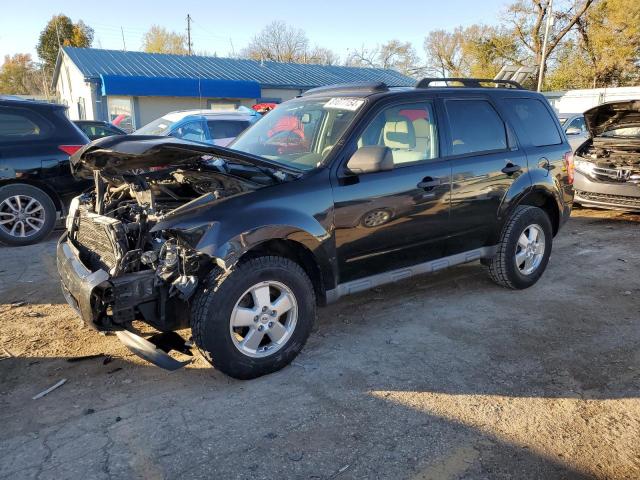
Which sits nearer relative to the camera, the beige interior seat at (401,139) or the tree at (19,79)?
the beige interior seat at (401,139)

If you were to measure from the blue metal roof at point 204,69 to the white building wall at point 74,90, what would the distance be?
0.93m

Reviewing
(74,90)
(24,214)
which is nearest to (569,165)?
(24,214)

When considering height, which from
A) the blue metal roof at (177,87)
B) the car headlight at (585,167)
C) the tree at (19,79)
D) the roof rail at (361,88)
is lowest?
the car headlight at (585,167)

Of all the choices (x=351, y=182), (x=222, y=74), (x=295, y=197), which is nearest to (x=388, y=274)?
(x=351, y=182)

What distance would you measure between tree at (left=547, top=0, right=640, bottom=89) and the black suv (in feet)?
118

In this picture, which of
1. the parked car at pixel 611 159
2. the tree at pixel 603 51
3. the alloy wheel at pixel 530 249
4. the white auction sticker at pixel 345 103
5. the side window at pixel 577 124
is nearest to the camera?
the white auction sticker at pixel 345 103

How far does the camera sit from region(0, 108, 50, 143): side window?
6738 mm

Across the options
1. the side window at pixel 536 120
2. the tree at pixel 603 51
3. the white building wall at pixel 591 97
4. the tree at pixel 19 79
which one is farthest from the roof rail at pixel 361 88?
the tree at pixel 19 79

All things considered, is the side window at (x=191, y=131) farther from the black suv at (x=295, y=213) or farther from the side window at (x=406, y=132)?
the side window at (x=406, y=132)

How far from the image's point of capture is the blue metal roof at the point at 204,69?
24.9m

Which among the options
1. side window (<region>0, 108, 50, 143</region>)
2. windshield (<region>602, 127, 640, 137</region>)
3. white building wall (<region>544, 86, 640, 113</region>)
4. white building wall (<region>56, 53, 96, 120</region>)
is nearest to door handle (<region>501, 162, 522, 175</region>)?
windshield (<region>602, 127, 640, 137</region>)

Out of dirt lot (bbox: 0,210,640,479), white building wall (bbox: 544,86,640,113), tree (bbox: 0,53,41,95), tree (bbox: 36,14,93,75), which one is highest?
tree (bbox: 36,14,93,75)

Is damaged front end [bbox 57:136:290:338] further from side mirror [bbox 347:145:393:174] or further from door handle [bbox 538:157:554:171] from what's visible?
door handle [bbox 538:157:554:171]

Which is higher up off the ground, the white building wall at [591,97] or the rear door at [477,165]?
the white building wall at [591,97]
